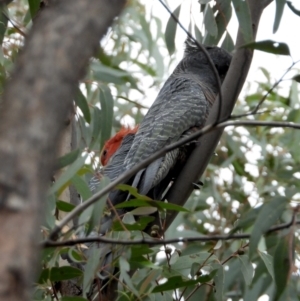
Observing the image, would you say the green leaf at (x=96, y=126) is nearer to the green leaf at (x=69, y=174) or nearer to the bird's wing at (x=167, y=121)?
the bird's wing at (x=167, y=121)

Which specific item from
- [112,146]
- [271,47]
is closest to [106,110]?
[112,146]

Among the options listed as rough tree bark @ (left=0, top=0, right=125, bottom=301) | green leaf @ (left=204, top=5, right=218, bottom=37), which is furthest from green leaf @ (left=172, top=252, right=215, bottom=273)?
rough tree bark @ (left=0, top=0, right=125, bottom=301)

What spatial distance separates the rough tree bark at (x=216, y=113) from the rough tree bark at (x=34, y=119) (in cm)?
136

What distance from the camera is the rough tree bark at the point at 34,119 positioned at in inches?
36.7

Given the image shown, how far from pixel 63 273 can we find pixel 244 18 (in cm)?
99

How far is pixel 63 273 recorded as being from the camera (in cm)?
223

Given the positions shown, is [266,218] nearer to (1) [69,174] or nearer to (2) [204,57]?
(1) [69,174]

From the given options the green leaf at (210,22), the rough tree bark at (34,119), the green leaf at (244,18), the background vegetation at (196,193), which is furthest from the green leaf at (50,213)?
the rough tree bark at (34,119)

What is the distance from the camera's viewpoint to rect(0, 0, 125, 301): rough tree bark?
0.93 metres

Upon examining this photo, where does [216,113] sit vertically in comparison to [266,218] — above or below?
above

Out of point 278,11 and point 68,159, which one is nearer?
point 68,159

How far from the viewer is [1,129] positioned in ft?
3.12

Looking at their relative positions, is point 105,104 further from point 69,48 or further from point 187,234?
point 69,48

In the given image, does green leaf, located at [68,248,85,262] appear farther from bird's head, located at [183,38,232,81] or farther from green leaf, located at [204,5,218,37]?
bird's head, located at [183,38,232,81]
